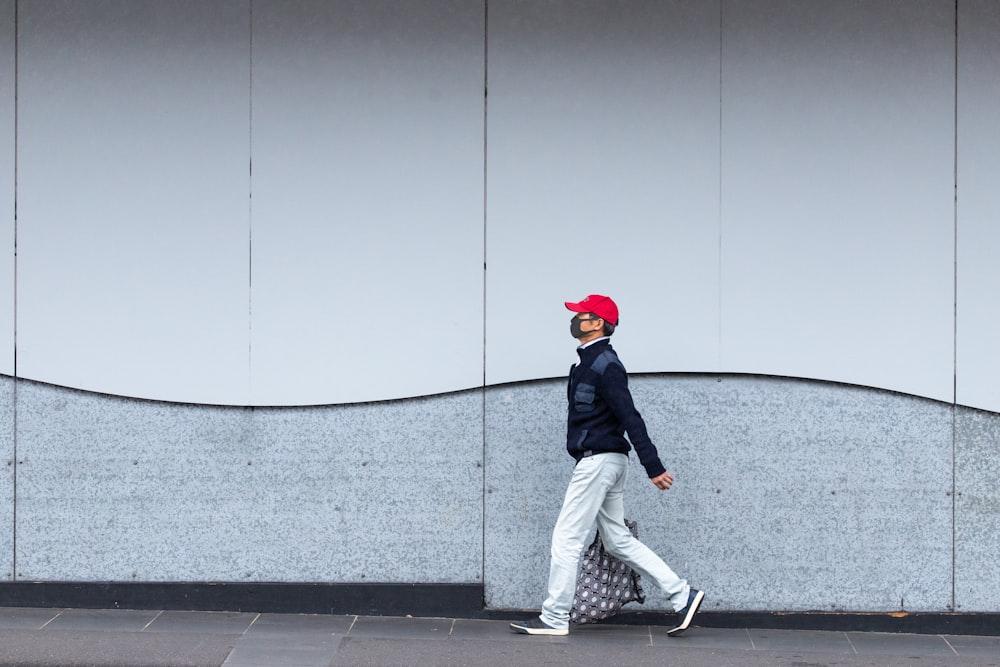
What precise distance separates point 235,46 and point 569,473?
10.6 feet

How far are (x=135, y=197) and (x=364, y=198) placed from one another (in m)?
1.37

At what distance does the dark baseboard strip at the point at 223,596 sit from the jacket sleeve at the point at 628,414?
1506mm

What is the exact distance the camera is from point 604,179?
7.60 metres

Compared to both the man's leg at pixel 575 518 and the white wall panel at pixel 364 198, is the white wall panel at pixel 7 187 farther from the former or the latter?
the man's leg at pixel 575 518

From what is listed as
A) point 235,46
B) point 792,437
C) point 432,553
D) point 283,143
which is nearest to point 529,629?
point 432,553

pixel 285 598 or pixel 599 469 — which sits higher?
pixel 599 469

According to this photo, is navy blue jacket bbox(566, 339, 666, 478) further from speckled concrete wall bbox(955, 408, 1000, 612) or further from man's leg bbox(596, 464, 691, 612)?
speckled concrete wall bbox(955, 408, 1000, 612)

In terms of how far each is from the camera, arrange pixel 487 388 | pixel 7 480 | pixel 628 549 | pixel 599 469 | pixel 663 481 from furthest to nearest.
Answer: pixel 7 480, pixel 487 388, pixel 628 549, pixel 599 469, pixel 663 481

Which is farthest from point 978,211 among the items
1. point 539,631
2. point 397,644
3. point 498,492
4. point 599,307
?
point 397,644

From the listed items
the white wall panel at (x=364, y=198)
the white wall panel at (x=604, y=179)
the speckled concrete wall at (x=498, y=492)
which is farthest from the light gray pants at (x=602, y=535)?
the white wall panel at (x=364, y=198)

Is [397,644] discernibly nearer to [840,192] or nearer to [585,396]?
[585,396]

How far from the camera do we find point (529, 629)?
24.0 feet

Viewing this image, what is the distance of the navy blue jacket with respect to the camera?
692cm

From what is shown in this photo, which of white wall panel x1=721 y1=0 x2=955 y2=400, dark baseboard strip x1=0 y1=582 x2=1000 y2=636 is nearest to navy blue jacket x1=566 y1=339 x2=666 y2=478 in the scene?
white wall panel x1=721 y1=0 x2=955 y2=400
